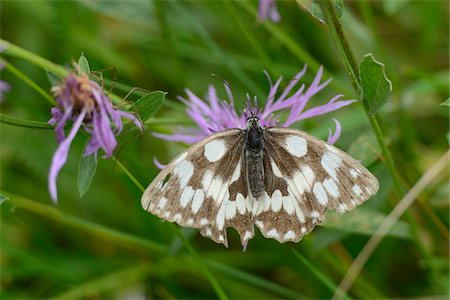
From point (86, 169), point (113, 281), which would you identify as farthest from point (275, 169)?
point (113, 281)

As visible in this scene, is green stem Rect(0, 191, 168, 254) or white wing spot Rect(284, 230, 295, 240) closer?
white wing spot Rect(284, 230, 295, 240)

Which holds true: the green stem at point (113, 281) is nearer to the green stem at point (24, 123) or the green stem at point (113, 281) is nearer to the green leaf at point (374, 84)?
the green stem at point (24, 123)

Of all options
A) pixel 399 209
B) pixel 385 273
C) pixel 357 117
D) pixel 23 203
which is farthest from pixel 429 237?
pixel 23 203

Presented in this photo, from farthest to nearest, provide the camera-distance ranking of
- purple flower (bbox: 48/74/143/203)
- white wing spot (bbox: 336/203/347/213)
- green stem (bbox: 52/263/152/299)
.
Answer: green stem (bbox: 52/263/152/299)
white wing spot (bbox: 336/203/347/213)
purple flower (bbox: 48/74/143/203)

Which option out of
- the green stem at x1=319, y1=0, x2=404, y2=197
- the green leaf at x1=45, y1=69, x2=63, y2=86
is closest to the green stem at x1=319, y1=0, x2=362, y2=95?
the green stem at x1=319, y1=0, x2=404, y2=197

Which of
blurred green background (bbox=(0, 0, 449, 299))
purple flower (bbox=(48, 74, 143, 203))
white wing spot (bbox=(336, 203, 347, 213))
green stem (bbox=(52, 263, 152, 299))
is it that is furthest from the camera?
green stem (bbox=(52, 263, 152, 299))

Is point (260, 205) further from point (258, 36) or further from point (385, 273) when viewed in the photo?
point (258, 36)

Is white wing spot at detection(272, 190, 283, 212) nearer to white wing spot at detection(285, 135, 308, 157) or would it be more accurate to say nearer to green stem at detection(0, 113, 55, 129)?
white wing spot at detection(285, 135, 308, 157)
